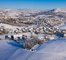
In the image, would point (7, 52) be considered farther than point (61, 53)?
Yes

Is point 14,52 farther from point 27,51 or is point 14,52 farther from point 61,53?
point 61,53

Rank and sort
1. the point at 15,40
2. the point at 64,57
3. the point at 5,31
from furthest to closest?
1. the point at 5,31
2. the point at 15,40
3. the point at 64,57

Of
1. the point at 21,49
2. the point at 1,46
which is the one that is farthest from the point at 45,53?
the point at 1,46

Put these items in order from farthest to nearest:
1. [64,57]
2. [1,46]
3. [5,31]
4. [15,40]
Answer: [5,31], [15,40], [1,46], [64,57]

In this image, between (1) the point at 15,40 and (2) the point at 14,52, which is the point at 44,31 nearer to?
(1) the point at 15,40

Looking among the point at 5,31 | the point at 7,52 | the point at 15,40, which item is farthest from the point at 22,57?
the point at 5,31

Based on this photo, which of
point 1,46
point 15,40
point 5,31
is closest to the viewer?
point 1,46
